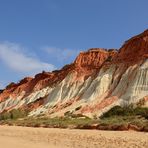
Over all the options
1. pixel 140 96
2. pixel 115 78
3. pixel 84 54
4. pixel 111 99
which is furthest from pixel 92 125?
pixel 84 54

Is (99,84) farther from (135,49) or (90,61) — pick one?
(90,61)

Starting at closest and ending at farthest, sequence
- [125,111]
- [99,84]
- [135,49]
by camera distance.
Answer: [125,111]
[99,84]
[135,49]

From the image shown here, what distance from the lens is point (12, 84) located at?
349 ft

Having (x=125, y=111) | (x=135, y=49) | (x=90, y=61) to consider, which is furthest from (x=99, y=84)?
(x=90, y=61)

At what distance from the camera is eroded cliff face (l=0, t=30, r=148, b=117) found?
47.4 meters

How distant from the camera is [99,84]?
180 feet

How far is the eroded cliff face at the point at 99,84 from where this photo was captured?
47.4 metres

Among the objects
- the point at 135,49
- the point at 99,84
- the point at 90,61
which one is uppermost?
the point at 90,61

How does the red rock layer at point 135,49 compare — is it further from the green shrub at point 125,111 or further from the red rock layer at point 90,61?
the green shrub at point 125,111

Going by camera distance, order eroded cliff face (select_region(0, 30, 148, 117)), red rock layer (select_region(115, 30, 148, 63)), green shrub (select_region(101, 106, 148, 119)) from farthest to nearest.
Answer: red rock layer (select_region(115, 30, 148, 63)), eroded cliff face (select_region(0, 30, 148, 117)), green shrub (select_region(101, 106, 148, 119))

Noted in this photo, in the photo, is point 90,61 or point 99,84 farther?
point 90,61

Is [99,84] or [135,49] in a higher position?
[135,49]

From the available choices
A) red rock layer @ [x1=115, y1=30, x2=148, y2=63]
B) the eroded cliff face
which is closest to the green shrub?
the eroded cliff face

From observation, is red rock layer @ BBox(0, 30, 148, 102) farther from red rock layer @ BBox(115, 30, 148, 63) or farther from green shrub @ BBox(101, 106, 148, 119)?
green shrub @ BBox(101, 106, 148, 119)
